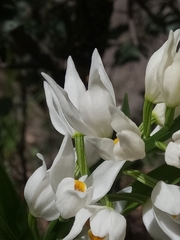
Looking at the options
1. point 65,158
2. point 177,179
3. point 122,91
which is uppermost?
point 65,158

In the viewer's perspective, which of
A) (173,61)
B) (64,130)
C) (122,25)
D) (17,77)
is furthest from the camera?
(17,77)

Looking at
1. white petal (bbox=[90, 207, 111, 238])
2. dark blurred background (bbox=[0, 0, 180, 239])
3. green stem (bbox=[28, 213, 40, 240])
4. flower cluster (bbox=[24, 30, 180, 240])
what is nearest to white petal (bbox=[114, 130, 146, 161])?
flower cluster (bbox=[24, 30, 180, 240])

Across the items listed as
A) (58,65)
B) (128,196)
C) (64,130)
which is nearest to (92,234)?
(128,196)

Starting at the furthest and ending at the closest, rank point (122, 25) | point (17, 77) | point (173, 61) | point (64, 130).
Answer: point (17, 77)
point (122, 25)
point (64, 130)
point (173, 61)

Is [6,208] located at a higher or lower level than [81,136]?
lower

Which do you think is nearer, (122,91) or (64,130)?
(64,130)

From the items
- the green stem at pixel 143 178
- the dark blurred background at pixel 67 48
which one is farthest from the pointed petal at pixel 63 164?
the dark blurred background at pixel 67 48

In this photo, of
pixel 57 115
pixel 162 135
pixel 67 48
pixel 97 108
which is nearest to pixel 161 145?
pixel 162 135

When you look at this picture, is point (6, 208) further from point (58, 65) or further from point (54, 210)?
point (58, 65)

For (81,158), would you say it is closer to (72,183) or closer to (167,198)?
(72,183)
